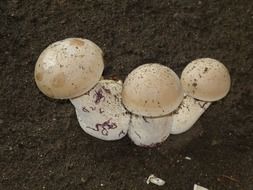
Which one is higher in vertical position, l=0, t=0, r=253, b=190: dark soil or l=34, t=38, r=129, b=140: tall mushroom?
l=34, t=38, r=129, b=140: tall mushroom

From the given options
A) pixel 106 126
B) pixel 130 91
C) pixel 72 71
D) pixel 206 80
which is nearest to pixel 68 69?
pixel 72 71

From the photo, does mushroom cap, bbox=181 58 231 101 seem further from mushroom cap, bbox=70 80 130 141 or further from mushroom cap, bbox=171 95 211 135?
mushroom cap, bbox=70 80 130 141

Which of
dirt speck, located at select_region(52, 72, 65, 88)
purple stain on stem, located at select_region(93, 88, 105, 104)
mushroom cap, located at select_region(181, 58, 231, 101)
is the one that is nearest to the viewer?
dirt speck, located at select_region(52, 72, 65, 88)

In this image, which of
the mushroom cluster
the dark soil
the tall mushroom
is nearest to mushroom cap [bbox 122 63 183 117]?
the mushroom cluster

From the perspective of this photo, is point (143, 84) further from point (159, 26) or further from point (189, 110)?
point (159, 26)

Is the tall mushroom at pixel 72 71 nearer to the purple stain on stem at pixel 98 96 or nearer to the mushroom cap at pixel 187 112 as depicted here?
the purple stain on stem at pixel 98 96

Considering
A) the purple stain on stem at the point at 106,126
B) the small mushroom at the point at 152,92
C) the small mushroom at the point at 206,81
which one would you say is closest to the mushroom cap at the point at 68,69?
the small mushroom at the point at 152,92

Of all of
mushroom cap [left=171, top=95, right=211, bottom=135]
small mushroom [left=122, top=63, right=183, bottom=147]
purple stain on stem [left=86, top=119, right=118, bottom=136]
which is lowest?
purple stain on stem [left=86, top=119, right=118, bottom=136]

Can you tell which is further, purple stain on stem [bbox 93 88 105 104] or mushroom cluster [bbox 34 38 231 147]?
purple stain on stem [bbox 93 88 105 104]
